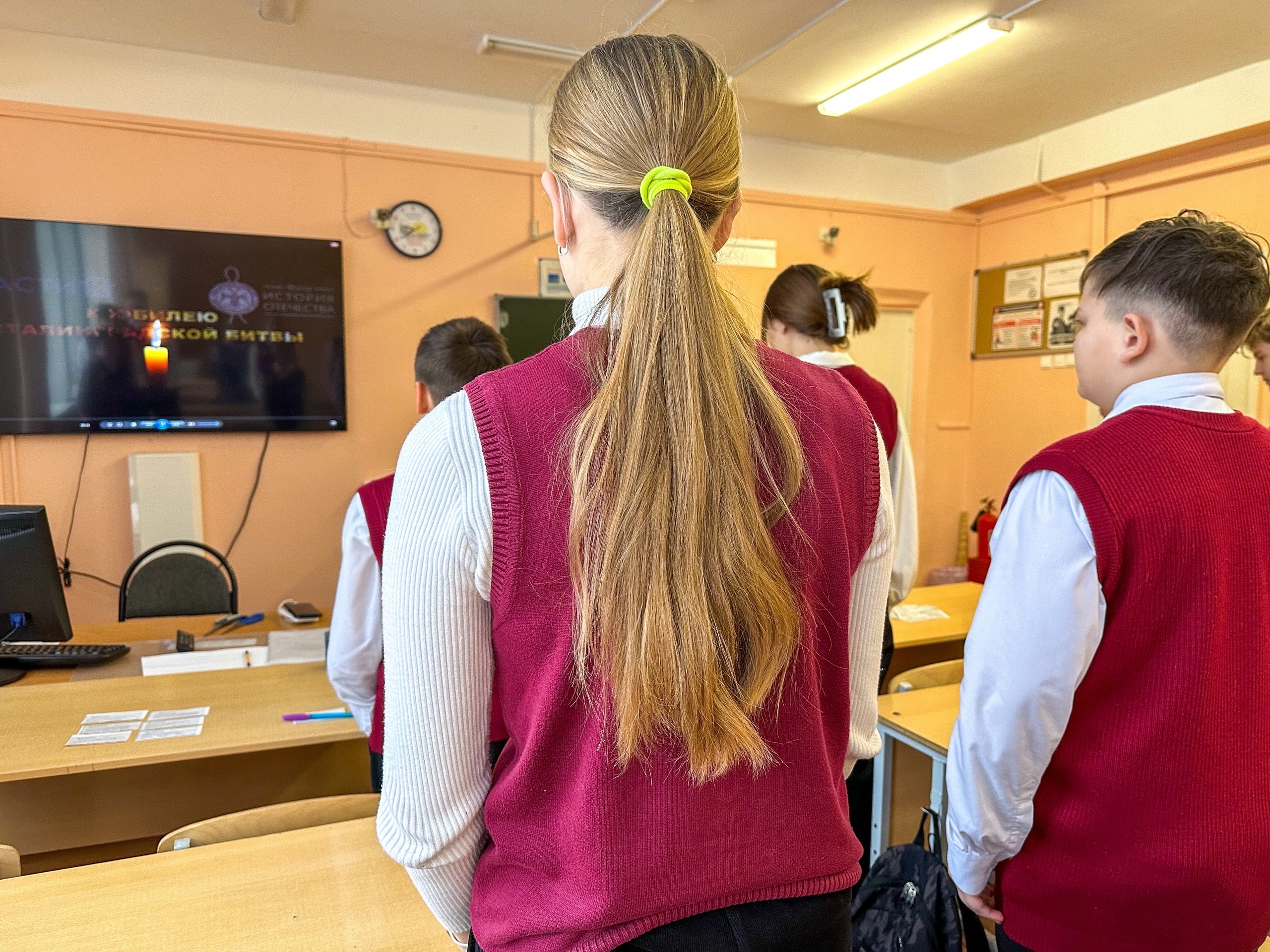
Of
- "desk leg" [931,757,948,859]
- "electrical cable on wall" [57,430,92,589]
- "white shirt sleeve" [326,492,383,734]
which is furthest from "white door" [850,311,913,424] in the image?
"electrical cable on wall" [57,430,92,589]

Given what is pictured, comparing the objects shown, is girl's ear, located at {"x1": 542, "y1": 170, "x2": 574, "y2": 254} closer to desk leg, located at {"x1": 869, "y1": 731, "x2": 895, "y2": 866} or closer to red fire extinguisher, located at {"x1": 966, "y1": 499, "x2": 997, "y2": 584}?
desk leg, located at {"x1": 869, "y1": 731, "x2": 895, "y2": 866}

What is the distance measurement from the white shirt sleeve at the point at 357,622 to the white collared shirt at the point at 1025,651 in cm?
122

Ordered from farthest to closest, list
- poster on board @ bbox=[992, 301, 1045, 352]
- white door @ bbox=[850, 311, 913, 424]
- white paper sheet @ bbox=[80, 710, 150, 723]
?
white door @ bbox=[850, 311, 913, 424] < poster on board @ bbox=[992, 301, 1045, 352] < white paper sheet @ bbox=[80, 710, 150, 723]

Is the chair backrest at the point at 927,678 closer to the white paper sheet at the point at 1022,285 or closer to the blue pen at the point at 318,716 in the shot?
the blue pen at the point at 318,716

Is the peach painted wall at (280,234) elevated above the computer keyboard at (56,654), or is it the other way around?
the peach painted wall at (280,234)

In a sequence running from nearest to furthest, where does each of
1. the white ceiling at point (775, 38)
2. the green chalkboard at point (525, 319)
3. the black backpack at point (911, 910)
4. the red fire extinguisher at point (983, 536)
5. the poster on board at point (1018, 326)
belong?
the black backpack at point (911, 910), the white ceiling at point (775, 38), the green chalkboard at point (525, 319), the poster on board at point (1018, 326), the red fire extinguisher at point (983, 536)

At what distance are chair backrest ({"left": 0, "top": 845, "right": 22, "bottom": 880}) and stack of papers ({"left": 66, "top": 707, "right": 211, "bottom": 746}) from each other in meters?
0.45

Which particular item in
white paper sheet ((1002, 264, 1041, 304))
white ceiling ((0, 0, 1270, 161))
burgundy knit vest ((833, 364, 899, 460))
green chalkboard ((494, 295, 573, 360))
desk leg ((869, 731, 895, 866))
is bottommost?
desk leg ((869, 731, 895, 866))

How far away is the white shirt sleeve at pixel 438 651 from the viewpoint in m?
0.65

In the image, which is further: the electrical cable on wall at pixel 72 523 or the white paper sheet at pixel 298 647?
the electrical cable on wall at pixel 72 523

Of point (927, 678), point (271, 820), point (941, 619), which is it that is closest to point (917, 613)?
point (941, 619)

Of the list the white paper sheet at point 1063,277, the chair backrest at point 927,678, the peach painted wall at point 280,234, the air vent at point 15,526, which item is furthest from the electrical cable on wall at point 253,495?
the white paper sheet at point 1063,277

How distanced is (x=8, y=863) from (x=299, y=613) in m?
1.45

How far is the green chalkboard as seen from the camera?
4.24 meters
